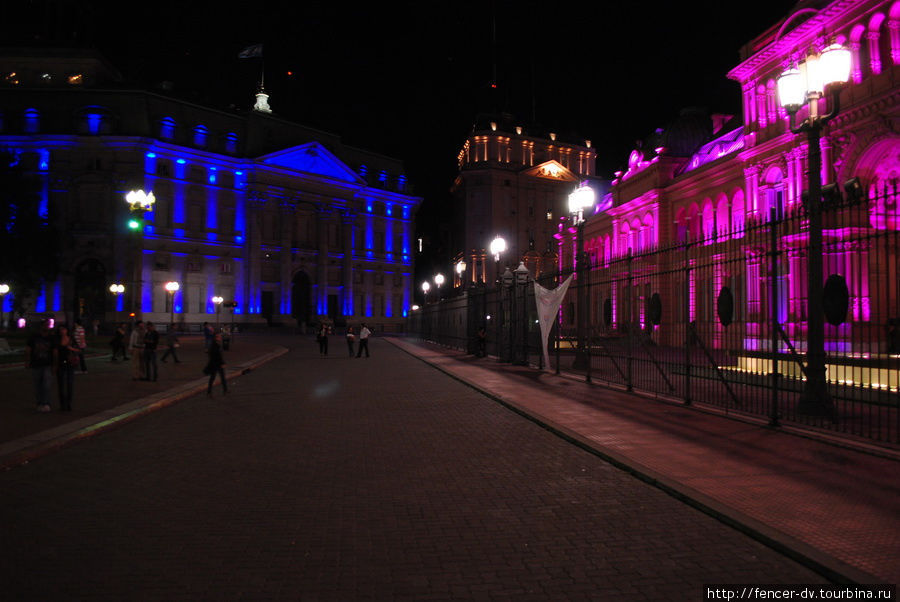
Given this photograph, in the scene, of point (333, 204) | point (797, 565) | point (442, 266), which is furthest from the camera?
point (442, 266)

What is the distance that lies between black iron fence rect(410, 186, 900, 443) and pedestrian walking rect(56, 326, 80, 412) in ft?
37.1

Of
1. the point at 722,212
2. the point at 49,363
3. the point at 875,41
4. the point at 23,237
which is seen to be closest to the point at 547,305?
the point at 49,363

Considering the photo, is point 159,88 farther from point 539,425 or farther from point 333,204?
point 539,425

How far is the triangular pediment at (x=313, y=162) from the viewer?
73562 mm

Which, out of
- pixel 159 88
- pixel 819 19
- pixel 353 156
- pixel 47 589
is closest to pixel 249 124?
pixel 159 88

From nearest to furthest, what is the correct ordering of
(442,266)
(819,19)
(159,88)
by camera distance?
(819,19) < (159,88) < (442,266)

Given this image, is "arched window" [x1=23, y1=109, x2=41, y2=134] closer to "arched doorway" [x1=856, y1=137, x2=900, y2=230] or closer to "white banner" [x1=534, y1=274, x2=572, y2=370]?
"white banner" [x1=534, y1=274, x2=572, y2=370]

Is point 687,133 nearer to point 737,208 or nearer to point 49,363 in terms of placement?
point 737,208

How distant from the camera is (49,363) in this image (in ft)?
38.2

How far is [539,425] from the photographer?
11.0 meters

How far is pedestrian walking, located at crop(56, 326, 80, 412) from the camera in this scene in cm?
1167

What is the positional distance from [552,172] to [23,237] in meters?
61.0

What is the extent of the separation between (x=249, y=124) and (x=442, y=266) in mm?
41010

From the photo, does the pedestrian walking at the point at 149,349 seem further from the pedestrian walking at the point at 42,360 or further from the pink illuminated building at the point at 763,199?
the pink illuminated building at the point at 763,199
